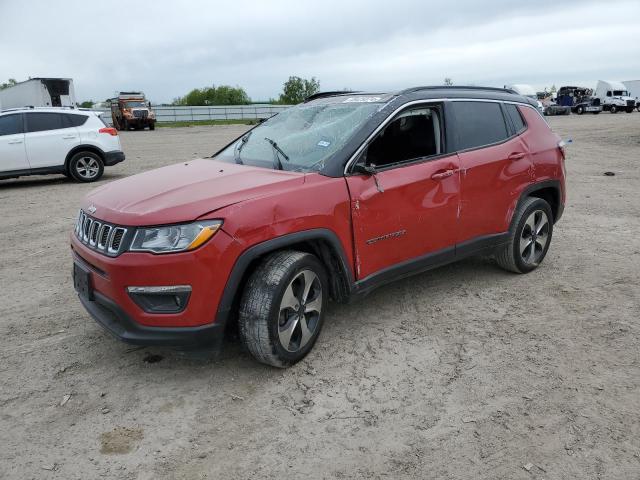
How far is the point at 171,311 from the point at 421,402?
150 centimetres

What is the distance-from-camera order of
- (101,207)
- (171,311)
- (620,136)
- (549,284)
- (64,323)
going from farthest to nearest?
(620,136), (549,284), (64,323), (101,207), (171,311)

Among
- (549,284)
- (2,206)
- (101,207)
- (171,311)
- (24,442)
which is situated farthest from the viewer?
(2,206)

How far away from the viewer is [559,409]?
294 centimetres

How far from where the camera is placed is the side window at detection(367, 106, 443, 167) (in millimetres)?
3859

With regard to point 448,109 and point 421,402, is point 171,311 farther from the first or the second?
point 448,109

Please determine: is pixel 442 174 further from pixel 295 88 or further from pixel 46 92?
pixel 295 88

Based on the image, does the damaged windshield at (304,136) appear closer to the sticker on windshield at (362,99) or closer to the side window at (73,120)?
the sticker on windshield at (362,99)

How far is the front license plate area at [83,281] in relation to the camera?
3.26m

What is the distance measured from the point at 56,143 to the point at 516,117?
974 centimetres

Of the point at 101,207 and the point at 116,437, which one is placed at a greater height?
the point at 101,207

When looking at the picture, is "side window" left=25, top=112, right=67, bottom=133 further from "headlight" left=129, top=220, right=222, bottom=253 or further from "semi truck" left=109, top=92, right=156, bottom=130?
"semi truck" left=109, top=92, right=156, bottom=130

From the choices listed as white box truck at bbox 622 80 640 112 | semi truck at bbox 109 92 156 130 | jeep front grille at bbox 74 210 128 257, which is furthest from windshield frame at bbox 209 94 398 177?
white box truck at bbox 622 80 640 112

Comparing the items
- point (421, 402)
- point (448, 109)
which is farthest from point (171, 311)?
point (448, 109)

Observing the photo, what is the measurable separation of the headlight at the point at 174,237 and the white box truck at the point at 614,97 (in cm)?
4910
